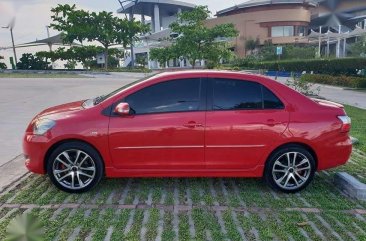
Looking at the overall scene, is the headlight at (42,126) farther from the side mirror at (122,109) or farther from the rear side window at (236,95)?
the rear side window at (236,95)

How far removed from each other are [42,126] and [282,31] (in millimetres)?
64390

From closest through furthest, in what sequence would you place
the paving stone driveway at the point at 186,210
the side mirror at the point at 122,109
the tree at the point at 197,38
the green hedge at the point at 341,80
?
the paving stone driveway at the point at 186,210 → the side mirror at the point at 122,109 → the tree at the point at 197,38 → the green hedge at the point at 341,80

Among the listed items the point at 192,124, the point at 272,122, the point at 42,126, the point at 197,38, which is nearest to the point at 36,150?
the point at 42,126

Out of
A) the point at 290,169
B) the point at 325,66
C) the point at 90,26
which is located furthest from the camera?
the point at 90,26

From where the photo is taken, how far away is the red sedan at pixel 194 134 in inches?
160

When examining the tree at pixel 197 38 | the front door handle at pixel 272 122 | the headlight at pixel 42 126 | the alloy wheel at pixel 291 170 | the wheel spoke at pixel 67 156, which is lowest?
the alloy wheel at pixel 291 170

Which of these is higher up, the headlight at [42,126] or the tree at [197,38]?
the tree at [197,38]

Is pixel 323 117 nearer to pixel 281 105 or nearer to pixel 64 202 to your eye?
pixel 281 105

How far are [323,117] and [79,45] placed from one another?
40.5 meters

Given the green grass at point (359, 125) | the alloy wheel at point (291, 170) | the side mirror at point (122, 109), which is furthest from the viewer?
the green grass at point (359, 125)

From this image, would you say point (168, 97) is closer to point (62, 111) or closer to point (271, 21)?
point (62, 111)

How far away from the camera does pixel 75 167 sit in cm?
414

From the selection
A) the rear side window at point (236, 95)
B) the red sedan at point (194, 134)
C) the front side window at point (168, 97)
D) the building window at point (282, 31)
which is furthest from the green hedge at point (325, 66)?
the building window at point (282, 31)

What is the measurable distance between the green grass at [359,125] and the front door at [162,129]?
386 centimetres
